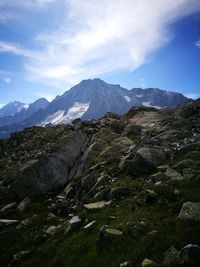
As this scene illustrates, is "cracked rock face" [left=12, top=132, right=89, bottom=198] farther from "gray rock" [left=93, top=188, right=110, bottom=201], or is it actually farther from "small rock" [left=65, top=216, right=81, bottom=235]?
"small rock" [left=65, top=216, right=81, bottom=235]

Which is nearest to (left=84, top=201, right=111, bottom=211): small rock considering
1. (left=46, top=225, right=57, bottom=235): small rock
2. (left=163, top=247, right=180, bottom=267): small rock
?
(left=46, top=225, right=57, bottom=235): small rock

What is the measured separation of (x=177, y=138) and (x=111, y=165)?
9358 mm

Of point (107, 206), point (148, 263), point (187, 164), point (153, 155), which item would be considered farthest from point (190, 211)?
point (153, 155)

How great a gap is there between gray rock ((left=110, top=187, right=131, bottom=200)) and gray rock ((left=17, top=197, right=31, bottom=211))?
12371 mm

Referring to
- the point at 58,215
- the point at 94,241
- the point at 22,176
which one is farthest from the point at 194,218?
the point at 22,176

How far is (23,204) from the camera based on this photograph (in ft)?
114

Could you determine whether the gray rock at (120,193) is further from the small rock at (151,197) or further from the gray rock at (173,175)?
the small rock at (151,197)

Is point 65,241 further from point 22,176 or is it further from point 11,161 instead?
point 11,161

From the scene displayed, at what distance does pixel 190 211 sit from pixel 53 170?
27.1 meters

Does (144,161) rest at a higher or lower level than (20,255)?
higher

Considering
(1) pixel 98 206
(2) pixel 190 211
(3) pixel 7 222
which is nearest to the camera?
(2) pixel 190 211

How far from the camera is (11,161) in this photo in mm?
59281

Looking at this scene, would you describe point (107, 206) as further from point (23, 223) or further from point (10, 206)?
point (10, 206)

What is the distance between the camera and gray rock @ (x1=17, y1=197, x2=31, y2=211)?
33.4 meters
